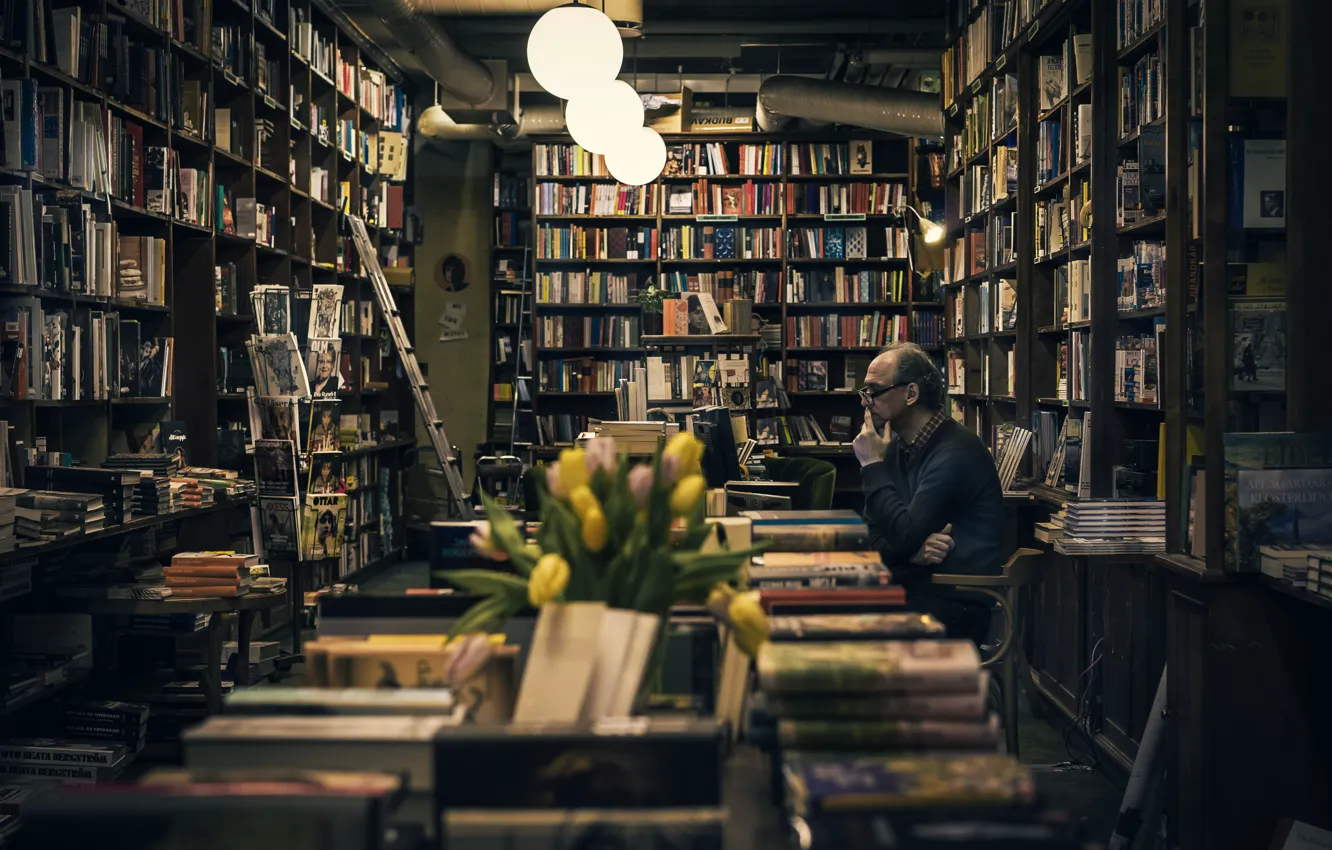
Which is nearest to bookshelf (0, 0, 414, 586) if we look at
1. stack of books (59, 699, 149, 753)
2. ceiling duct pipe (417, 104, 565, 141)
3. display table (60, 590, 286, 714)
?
display table (60, 590, 286, 714)

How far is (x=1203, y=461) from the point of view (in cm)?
336

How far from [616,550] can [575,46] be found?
3.27 m

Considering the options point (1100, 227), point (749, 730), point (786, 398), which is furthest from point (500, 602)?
point (786, 398)

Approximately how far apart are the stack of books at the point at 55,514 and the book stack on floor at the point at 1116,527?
3.16m

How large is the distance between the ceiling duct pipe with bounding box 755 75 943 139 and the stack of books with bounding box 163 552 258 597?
20.0 feet

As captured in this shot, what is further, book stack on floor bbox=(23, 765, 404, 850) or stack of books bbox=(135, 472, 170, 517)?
stack of books bbox=(135, 472, 170, 517)

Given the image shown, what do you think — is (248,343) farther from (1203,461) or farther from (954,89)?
(1203,461)

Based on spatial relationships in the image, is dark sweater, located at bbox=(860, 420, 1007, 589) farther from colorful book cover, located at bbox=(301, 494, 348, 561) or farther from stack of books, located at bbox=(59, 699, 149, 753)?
colorful book cover, located at bbox=(301, 494, 348, 561)

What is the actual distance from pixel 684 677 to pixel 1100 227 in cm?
361

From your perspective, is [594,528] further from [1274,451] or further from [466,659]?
[1274,451]

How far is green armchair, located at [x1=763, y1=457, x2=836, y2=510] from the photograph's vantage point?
209 inches

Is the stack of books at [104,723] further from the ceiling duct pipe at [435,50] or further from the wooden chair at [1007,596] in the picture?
the ceiling duct pipe at [435,50]

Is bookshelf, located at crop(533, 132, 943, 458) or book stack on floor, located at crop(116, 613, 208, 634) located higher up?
bookshelf, located at crop(533, 132, 943, 458)

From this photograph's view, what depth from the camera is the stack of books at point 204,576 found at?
4.86 meters
